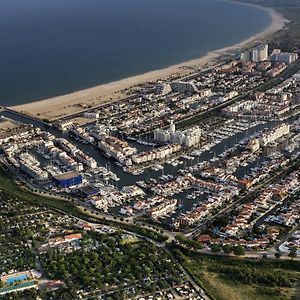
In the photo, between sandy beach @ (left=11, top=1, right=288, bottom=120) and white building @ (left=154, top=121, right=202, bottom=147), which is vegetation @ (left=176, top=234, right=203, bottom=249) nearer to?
white building @ (left=154, top=121, right=202, bottom=147)

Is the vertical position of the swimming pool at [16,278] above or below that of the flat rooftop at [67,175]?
below

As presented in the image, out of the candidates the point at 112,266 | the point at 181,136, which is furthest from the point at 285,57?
the point at 112,266

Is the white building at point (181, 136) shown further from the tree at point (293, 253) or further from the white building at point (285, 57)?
the white building at point (285, 57)

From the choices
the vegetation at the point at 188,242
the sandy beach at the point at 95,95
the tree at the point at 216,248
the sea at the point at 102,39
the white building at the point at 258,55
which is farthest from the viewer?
the white building at the point at 258,55

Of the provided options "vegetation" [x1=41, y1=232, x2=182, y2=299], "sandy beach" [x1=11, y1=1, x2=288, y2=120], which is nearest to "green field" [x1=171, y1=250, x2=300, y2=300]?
"vegetation" [x1=41, y1=232, x2=182, y2=299]

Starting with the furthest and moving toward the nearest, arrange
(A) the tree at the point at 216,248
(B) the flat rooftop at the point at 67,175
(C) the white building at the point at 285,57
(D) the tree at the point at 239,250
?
(C) the white building at the point at 285,57 → (B) the flat rooftop at the point at 67,175 → (A) the tree at the point at 216,248 → (D) the tree at the point at 239,250

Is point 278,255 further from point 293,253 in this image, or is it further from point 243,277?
point 243,277

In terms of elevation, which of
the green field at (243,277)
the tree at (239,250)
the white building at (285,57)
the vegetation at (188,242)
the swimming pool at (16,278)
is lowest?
the green field at (243,277)

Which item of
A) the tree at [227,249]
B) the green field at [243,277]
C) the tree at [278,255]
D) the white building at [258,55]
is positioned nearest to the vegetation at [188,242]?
the green field at [243,277]

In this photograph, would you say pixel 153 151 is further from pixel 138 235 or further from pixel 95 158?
pixel 138 235
